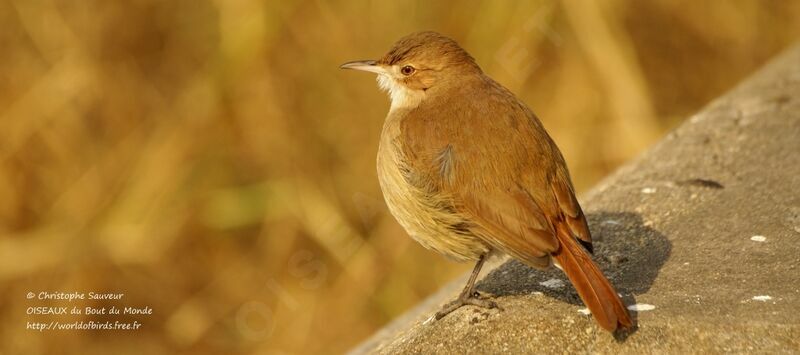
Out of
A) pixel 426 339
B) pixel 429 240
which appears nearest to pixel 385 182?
pixel 429 240

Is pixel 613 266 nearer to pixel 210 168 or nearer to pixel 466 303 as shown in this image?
pixel 466 303

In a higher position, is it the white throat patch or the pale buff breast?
the white throat patch

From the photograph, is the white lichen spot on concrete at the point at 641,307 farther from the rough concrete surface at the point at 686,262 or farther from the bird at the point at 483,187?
the bird at the point at 483,187

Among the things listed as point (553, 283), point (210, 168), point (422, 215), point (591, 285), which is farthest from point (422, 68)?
point (210, 168)

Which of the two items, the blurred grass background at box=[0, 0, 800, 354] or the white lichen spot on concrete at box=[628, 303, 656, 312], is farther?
the blurred grass background at box=[0, 0, 800, 354]

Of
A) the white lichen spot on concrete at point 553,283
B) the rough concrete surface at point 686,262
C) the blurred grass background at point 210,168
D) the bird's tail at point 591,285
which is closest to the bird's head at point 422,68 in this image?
the rough concrete surface at point 686,262

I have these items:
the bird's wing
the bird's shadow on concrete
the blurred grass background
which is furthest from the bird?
the blurred grass background

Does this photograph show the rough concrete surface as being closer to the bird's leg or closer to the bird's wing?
the bird's leg
